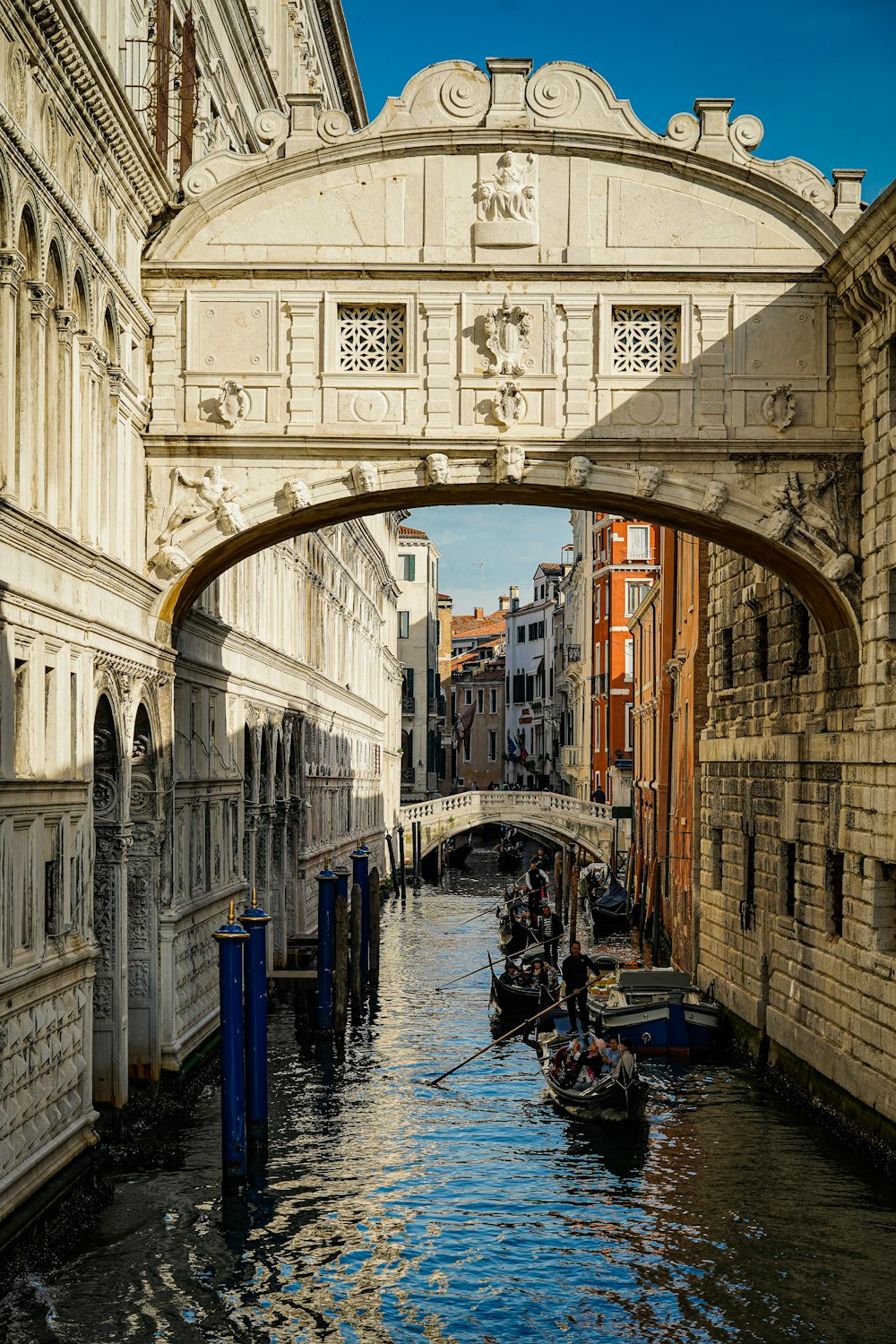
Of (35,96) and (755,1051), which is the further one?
(755,1051)

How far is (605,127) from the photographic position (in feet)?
49.7

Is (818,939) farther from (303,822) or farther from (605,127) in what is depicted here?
(303,822)

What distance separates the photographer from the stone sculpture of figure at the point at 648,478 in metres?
15.2

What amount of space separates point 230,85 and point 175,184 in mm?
6736

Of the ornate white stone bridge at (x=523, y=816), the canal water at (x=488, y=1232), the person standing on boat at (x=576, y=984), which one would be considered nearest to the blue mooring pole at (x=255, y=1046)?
the canal water at (x=488, y=1232)

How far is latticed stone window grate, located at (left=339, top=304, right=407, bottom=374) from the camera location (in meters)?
15.3

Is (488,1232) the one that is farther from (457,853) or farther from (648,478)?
(457,853)

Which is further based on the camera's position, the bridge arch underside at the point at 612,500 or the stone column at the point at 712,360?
the stone column at the point at 712,360

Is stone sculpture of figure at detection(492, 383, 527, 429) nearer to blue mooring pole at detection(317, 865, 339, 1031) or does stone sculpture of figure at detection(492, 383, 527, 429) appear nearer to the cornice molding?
the cornice molding

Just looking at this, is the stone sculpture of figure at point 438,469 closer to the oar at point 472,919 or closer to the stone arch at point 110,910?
the stone arch at point 110,910

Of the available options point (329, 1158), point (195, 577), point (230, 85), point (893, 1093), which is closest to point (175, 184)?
point (195, 577)

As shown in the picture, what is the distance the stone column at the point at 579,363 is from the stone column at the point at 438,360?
1078 millimetres

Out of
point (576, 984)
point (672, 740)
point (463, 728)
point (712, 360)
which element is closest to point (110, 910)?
point (712, 360)

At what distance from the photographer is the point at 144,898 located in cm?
1513
